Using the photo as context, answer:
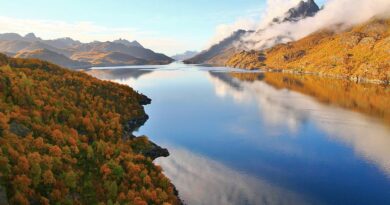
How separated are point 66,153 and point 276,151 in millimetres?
49375

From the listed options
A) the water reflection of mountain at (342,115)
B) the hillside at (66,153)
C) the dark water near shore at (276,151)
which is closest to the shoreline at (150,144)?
the hillside at (66,153)

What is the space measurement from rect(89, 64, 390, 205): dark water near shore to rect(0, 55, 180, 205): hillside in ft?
28.6

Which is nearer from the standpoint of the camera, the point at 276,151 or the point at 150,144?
the point at 150,144

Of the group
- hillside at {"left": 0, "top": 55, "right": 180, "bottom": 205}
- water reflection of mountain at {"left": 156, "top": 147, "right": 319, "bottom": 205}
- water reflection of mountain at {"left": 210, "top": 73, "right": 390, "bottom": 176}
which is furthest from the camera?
water reflection of mountain at {"left": 210, "top": 73, "right": 390, "bottom": 176}

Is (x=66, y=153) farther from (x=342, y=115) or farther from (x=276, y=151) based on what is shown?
(x=342, y=115)

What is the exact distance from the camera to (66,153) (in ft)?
190

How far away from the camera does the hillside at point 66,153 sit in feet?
151

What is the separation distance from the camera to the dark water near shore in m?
63.0

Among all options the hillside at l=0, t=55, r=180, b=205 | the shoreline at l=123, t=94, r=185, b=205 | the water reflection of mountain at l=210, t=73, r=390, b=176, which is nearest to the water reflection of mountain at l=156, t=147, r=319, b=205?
the shoreline at l=123, t=94, r=185, b=205

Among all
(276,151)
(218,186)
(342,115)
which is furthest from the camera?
(342,115)

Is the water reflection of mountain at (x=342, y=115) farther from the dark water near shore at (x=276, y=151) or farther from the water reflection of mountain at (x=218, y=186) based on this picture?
the water reflection of mountain at (x=218, y=186)

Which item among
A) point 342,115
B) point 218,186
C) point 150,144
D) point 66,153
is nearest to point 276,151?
point 218,186

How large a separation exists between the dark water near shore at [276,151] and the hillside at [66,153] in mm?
8730

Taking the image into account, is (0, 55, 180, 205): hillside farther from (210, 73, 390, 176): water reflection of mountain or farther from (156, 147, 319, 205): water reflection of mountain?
(210, 73, 390, 176): water reflection of mountain
